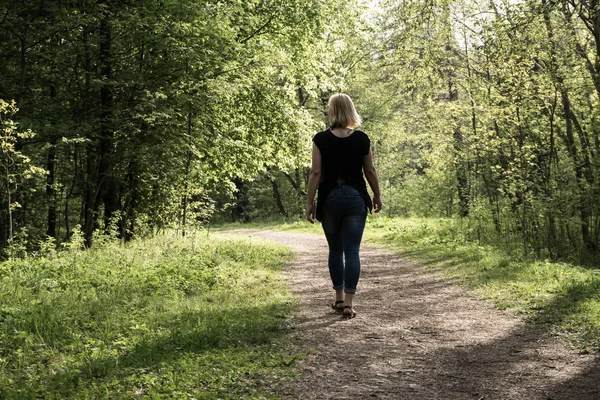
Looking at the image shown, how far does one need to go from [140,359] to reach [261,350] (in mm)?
1062

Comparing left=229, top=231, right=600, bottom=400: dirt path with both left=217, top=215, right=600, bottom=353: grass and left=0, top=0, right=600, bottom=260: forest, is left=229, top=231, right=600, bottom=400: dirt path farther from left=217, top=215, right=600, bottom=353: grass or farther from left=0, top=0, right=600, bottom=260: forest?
left=0, top=0, right=600, bottom=260: forest

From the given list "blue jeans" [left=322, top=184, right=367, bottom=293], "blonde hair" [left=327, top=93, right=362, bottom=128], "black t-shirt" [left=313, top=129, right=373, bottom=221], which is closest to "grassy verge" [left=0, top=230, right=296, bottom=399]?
"blue jeans" [left=322, top=184, right=367, bottom=293]

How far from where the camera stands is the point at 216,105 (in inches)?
561

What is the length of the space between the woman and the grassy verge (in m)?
1.18

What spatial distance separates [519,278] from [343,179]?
415 cm

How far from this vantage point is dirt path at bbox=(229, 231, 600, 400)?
3.85m

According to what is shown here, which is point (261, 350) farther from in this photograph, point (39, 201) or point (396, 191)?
point (396, 191)

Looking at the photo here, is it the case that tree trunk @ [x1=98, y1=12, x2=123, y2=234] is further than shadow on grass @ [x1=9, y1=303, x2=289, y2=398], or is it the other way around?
tree trunk @ [x1=98, y1=12, x2=123, y2=234]

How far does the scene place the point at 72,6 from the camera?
1112cm

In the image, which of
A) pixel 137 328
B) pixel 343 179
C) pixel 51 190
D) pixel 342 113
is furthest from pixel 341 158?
pixel 51 190

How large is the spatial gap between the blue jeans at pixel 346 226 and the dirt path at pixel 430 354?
0.58m

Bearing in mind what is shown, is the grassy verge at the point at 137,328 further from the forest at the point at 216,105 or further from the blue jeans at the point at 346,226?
the forest at the point at 216,105

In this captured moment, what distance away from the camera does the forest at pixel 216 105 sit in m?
10.3

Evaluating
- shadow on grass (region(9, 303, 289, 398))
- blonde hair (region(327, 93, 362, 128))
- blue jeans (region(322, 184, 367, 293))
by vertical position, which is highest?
blonde hair (region(327, 93, 362, 128))
